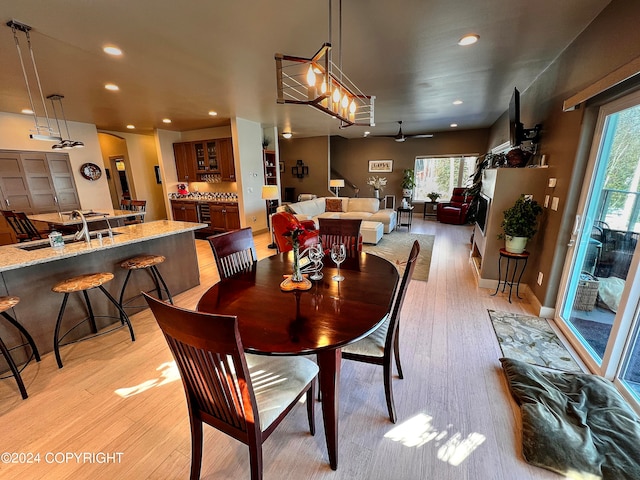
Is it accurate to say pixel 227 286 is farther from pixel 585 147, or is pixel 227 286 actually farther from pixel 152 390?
pixel 585 147

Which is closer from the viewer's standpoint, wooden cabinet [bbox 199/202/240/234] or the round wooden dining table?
the round wooden dining table

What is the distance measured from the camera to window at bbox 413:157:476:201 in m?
8.53

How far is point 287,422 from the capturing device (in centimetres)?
164

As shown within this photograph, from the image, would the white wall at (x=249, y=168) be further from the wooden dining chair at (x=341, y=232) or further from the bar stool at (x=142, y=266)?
the wooden dining chair at (x=341, y=232)

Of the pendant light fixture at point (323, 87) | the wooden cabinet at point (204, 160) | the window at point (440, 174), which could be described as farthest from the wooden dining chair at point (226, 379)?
the window at point (440, 174)

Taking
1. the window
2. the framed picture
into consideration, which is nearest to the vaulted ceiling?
the window

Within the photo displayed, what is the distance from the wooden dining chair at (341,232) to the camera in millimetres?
2604

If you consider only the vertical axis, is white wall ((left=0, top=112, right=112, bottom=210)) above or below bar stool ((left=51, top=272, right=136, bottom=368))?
above

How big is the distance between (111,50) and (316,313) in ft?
10.5

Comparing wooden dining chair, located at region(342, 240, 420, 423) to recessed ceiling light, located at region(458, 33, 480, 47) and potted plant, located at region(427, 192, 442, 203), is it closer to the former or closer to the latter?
recessed ceiling light, located at region(458, 33, 480, 47)

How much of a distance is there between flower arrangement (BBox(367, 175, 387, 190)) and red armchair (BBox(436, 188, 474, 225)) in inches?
82.3

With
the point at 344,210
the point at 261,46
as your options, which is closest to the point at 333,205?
the point at 344,210

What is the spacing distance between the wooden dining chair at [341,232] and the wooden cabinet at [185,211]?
5.12 m

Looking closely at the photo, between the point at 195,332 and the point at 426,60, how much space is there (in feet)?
11.2
